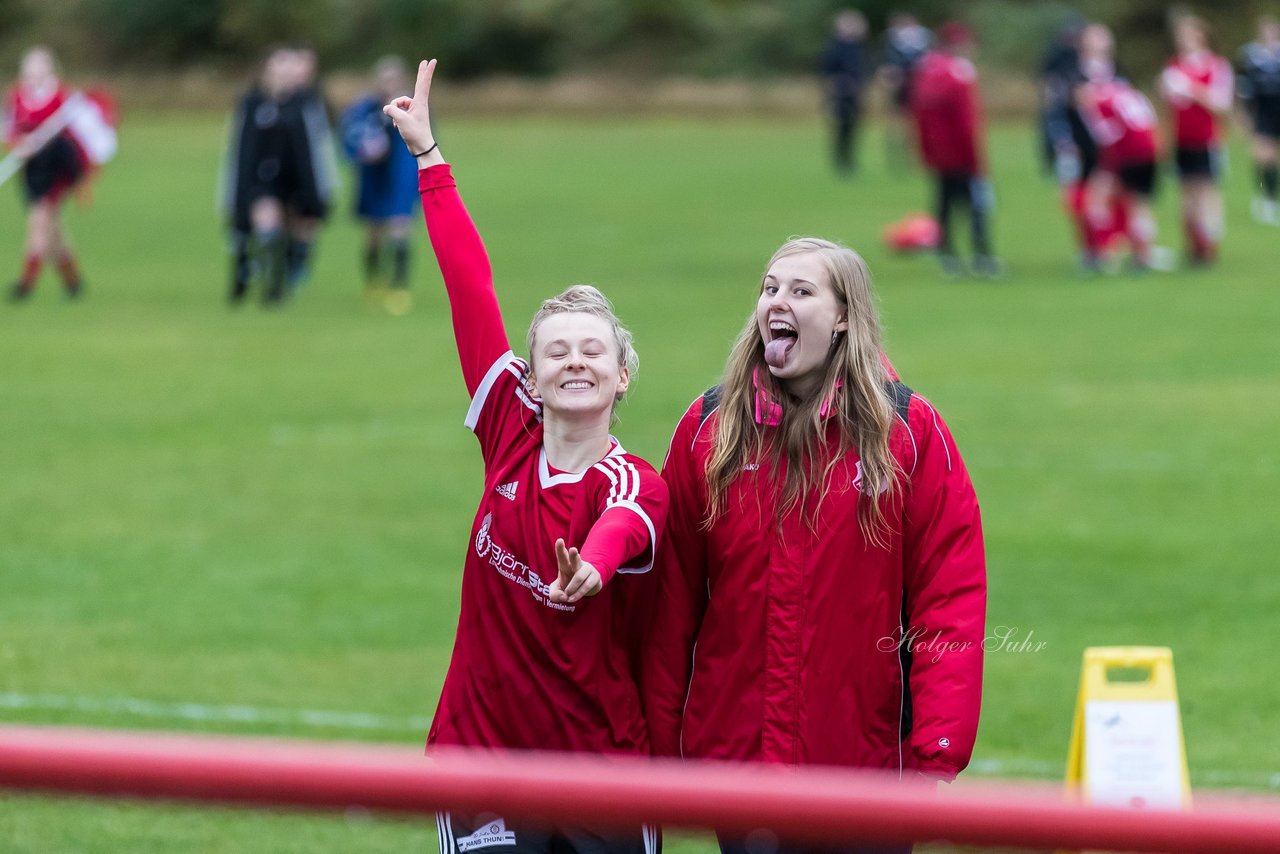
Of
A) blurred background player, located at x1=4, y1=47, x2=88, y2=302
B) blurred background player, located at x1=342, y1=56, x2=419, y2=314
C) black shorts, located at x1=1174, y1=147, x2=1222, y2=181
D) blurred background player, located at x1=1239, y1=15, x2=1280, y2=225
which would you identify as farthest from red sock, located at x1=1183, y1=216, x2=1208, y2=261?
blurred background player, located at x1=4, y1=47, x2=88, y2=302

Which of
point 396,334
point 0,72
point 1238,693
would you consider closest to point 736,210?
point 396,334

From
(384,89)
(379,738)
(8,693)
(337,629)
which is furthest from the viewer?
(384,89)

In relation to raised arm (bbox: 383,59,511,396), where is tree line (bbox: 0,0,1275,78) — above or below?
above

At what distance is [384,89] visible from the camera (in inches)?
773

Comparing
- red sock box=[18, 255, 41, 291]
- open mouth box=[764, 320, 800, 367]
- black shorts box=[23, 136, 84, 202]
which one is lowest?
open mouth box=[764, 320, 800, 367]

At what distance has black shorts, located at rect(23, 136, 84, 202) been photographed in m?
20.1

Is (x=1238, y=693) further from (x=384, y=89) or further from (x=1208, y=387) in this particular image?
(x=384, y=89)

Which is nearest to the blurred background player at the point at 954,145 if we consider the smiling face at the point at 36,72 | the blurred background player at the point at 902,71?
the smiling face at the point at 36,72

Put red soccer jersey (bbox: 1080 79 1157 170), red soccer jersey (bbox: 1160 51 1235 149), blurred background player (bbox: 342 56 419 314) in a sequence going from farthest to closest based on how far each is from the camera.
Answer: red soccer jersey (bbox: 1160 51 1235 149) → red soccer jersey (bbox: 1080 79 1157 170) → blurred background player (bbox: 342 56 419 314)

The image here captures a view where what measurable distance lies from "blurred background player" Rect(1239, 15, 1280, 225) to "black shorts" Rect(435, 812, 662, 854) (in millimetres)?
23929

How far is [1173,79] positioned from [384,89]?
888cm

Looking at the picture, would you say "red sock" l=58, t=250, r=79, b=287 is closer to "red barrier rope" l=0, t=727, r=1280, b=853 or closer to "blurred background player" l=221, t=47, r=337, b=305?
"blurred background player" l=221, t=47, r=337, b=305

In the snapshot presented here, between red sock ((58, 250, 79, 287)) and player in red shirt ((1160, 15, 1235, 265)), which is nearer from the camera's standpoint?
red sock ((58, 250, 79, 287))

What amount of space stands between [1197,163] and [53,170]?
40.7 feet
